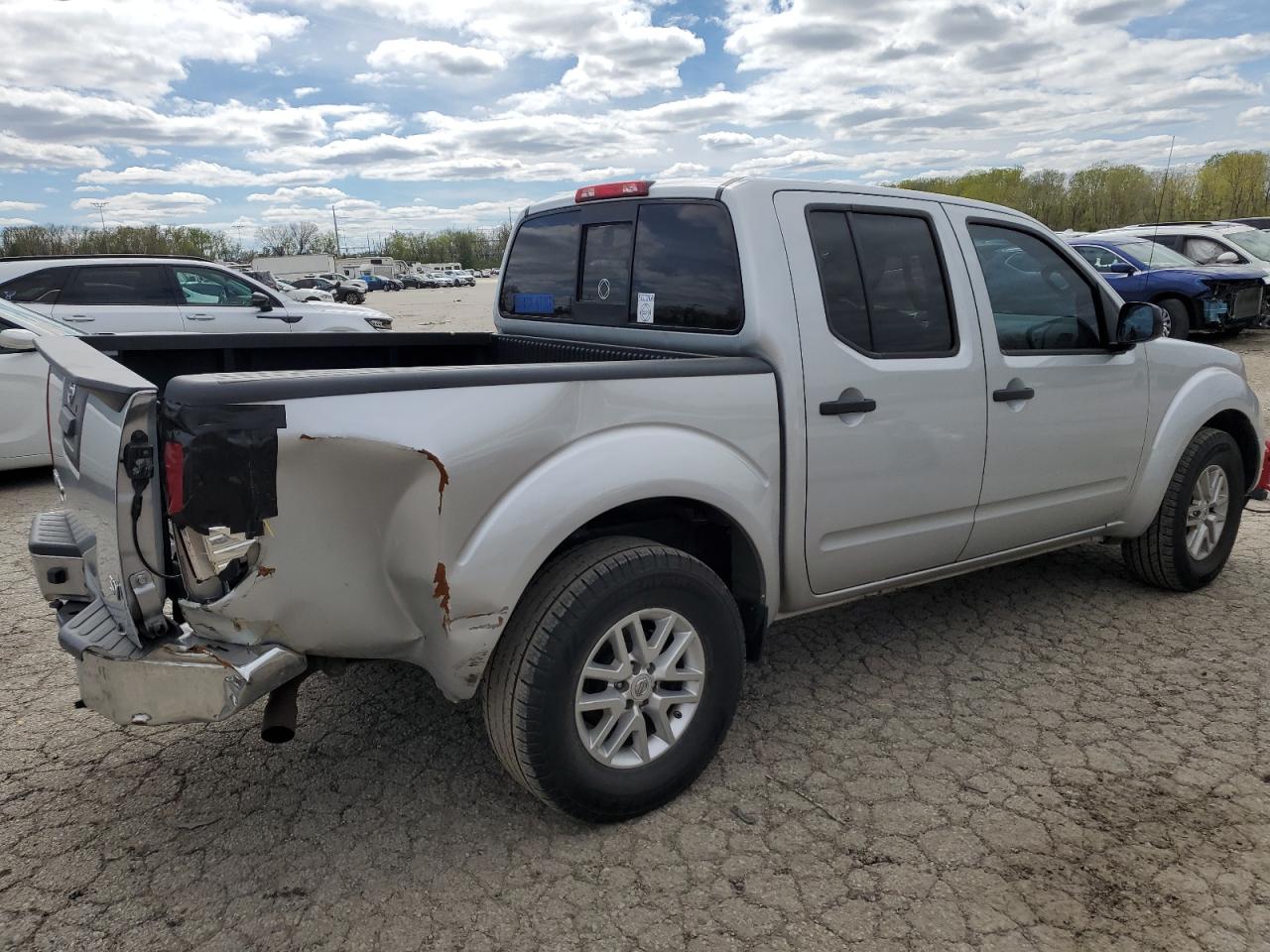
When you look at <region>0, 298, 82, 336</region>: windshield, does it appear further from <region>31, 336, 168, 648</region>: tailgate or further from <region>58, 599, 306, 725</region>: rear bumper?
<region>58, 599, 306, 725</region>: rear bumper

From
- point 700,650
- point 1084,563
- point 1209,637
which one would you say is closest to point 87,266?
point 700,650

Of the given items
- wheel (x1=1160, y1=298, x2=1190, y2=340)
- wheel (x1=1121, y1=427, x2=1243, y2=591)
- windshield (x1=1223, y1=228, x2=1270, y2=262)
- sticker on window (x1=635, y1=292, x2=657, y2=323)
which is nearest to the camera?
sticker on window (x1=635, y1=292, x2=657, y2=323)

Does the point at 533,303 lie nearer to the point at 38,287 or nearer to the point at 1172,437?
the point at 1172,437

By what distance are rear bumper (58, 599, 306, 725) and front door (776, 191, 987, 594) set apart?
5.74ft

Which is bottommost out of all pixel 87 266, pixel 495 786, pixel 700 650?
pixel 495 786

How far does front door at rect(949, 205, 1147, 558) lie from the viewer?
356 cm

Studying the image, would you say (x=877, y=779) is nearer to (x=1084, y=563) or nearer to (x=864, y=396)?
(x=864, y=396)

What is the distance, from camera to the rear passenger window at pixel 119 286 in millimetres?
8383

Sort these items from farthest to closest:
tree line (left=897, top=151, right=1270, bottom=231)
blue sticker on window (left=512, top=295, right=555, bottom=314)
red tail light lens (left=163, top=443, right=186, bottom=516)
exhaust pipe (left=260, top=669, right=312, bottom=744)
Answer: tree line (left=897, top=151, right=1270, bottom=231)
blue sticker on window (left=512, top=295, right=555, bottom=314)
exhaust pipe (left=260, top=669, right=312, bottom=744)
red tail light lens (left=163, top=443, right=186, bottom=516)

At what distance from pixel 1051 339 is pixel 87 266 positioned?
8.32m

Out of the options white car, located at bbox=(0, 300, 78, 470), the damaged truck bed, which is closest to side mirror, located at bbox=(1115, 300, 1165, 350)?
the damaged truck bed

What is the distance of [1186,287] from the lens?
1443 cm

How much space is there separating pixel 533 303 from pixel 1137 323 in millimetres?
2556

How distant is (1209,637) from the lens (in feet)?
13.5
